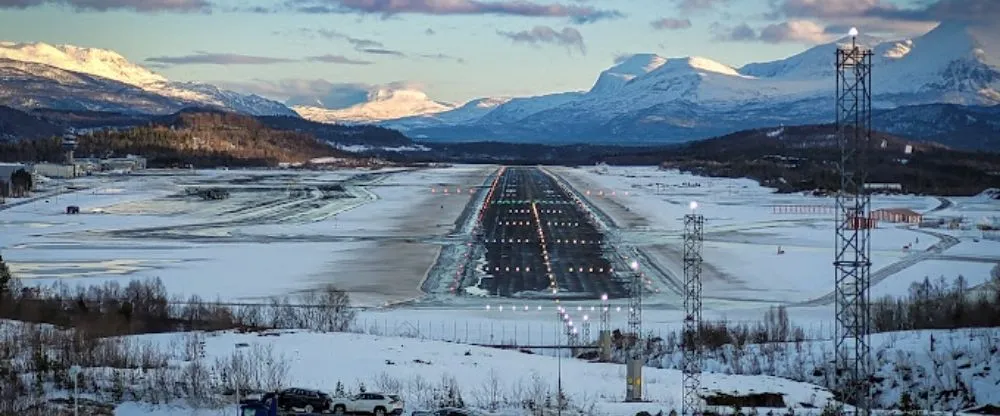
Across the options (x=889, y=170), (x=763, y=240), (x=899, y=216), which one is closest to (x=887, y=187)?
(x=889, y=170)

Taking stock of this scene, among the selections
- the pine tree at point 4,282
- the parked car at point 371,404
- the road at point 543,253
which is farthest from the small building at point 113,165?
the parked car at point 371,404

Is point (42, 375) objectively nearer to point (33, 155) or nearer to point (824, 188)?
point (824, 188)

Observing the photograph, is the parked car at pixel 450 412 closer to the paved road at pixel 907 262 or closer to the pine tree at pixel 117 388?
the pine tree at pixel 117 388

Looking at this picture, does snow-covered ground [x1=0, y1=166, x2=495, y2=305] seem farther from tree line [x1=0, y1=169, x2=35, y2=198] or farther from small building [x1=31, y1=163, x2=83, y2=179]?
small building [x1=31, y1=163, x2=83, y2=179]

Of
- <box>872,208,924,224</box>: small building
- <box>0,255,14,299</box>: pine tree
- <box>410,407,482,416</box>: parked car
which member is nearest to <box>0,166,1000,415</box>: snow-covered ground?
<box>410,407,482,416</box>: parked car

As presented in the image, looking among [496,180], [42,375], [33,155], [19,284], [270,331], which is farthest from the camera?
[33,155]

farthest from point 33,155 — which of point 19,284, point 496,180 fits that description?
point 19,284
